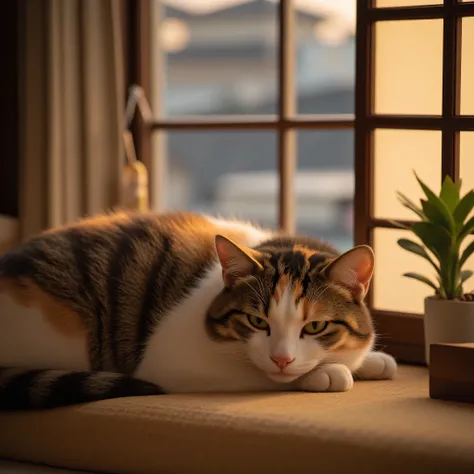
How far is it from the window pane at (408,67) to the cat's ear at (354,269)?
0.54m

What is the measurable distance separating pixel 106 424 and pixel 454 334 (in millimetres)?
751

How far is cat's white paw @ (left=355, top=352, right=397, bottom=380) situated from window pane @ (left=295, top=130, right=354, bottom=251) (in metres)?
5.55

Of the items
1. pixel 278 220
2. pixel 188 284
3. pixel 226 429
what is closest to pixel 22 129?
pixel 278 220

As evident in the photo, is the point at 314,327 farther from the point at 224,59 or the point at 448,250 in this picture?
the point at 224,59

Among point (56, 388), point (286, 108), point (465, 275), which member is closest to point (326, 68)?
point (286, 108)

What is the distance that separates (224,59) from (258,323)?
6257 mm

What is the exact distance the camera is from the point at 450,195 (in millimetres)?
1921

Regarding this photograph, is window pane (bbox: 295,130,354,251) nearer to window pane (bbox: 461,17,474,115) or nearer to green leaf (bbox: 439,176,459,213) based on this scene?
window pane (bbox: 461,17,474,115)

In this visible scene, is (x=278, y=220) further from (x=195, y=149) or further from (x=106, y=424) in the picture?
(x=195, y=149)

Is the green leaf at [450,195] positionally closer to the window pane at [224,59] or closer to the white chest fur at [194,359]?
the white chest fur at [194,359]

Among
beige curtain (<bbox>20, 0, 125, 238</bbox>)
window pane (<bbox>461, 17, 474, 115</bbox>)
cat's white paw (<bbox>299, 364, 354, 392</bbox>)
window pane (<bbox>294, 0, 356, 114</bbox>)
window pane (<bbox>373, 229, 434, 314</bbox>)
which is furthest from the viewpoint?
window pane (<bbox>294, 0, 356, 114</bbox>)

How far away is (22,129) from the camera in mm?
2703

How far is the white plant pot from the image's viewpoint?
1931mm

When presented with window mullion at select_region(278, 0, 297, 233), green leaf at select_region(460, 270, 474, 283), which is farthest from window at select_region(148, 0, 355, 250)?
green leaf at select_region(460, 270, 474, 283)
